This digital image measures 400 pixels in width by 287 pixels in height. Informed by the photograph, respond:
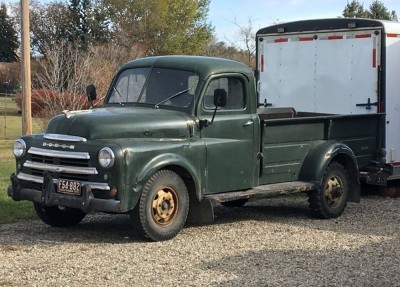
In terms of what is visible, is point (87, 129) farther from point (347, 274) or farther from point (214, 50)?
point (214, 50)

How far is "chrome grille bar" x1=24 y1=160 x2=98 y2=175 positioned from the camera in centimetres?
794

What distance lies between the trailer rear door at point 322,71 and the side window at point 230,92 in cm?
293

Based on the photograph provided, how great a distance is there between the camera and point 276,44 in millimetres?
12594

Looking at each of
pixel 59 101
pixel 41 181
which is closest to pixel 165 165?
pixel 41 181

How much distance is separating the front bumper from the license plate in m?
0.05

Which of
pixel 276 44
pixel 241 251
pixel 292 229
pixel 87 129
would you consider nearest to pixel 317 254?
pixel 241 251

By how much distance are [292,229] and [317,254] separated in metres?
1.51

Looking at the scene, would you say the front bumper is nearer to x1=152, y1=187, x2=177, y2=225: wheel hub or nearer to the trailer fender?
x1=152, y1=187, x2=177, y2=225: wheel hub

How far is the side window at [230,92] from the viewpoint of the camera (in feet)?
29.4

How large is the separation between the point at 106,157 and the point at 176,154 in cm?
92

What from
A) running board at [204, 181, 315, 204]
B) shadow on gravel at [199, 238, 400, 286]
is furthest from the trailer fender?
shadow on gravel at [199, 238, 400, 286]

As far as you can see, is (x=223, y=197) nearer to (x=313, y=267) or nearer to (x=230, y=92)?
(x=230, y=92)

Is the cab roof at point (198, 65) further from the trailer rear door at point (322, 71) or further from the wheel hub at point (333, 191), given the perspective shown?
the trailer rear door at point (322, 71)

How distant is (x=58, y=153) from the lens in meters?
8.18
